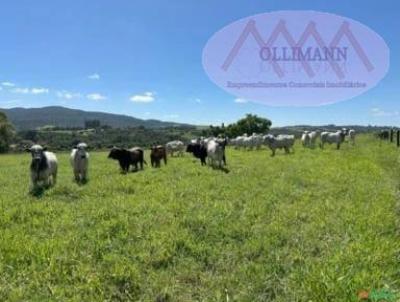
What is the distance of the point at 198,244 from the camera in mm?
8750

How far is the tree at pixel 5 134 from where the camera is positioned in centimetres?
7243

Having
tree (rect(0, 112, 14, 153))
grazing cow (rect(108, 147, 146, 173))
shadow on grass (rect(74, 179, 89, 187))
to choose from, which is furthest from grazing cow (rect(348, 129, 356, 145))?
tree (rect(0, 112, 14, 153))

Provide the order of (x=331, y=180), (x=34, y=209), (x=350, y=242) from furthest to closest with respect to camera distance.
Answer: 1. (x=331, y=180)
2. (x=34, y=209)
3. (x=350, y=242)

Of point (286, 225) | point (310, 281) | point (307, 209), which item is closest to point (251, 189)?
point (307, 209)

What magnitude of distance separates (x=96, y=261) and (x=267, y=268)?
2.76 meters

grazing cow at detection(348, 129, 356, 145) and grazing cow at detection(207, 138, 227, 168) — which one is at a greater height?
grazing cow at detection(348, 129, 356, 145)

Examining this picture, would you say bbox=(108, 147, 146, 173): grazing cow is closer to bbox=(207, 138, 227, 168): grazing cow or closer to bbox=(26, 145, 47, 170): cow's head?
bbox=(207, 138, 227, 168): grazing cow

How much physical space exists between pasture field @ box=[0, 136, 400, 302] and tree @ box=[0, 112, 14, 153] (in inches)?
2441

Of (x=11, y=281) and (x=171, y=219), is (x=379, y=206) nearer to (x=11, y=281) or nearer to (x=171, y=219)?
(x=171, y=219)

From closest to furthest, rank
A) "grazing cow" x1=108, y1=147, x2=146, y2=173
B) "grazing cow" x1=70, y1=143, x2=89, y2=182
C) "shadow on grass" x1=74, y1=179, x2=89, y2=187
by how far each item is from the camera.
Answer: "shadow on grass" x1=74, y1=179, x2=89, y2=187 < "grazing cow" x1=70, y1=143, x2=89, y2=182 < "grazing cow" x1=108, y1=147, x2=146, y2=173

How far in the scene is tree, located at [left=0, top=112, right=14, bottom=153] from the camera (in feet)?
238

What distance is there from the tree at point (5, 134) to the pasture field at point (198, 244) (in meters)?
62.0

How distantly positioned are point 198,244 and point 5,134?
72357mm

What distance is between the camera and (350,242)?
8.84 m
